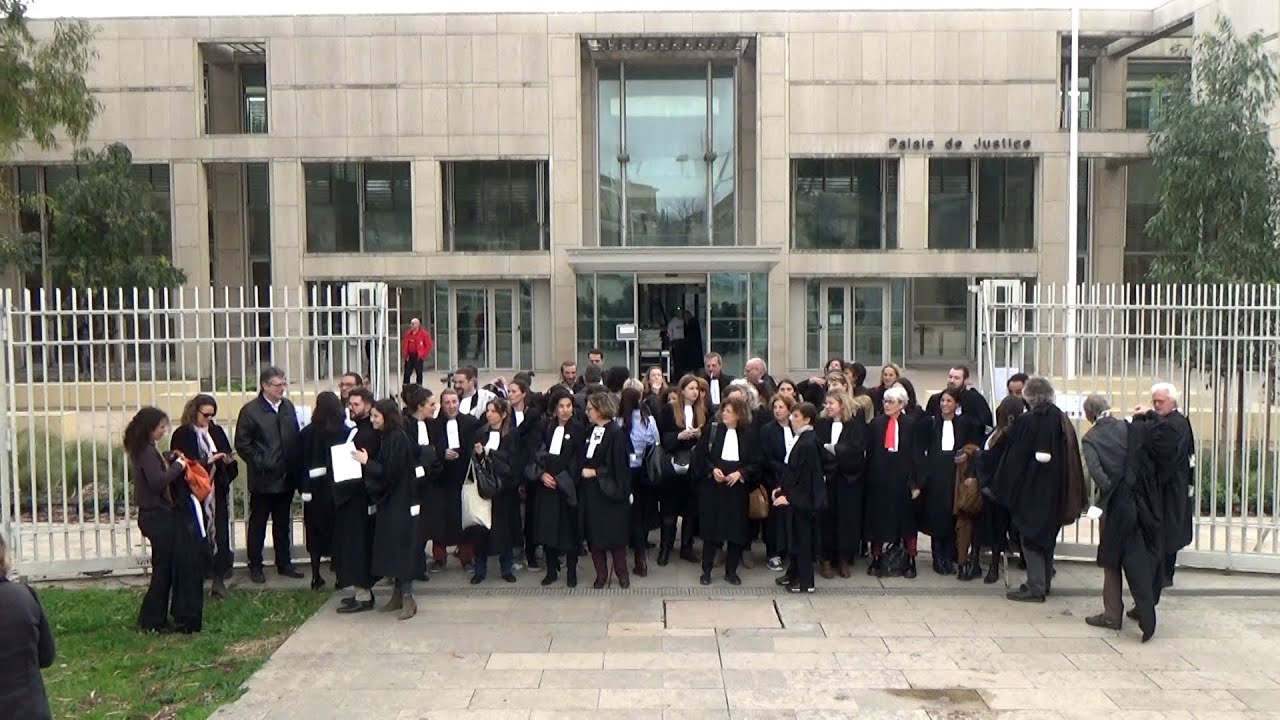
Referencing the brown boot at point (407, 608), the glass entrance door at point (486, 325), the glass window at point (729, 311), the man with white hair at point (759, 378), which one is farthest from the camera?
the glass entrance door at point (486, 325)

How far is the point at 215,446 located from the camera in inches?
321

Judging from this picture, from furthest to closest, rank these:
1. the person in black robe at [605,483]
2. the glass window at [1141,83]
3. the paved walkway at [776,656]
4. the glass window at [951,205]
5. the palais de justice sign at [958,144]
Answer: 1. the glass window at [1141,83]
2. the glass window at [951,205]
3. the palais de justice sign at [958,144]
4. the person in black robe at [605,483]
5. the paved walkway at [776,656]

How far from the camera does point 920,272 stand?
25516mm

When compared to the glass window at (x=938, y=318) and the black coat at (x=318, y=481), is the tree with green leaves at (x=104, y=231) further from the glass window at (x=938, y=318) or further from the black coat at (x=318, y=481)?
the glass window at (x=938, y=318)

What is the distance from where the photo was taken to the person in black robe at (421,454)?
7.71 metres

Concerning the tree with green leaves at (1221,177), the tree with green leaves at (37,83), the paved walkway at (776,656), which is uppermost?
the tree with green leaves at (37,83)

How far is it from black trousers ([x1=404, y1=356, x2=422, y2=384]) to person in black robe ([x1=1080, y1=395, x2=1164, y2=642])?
48.3ft

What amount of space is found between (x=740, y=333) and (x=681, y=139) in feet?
17.8

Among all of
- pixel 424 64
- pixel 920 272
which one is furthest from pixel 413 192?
pixel 920 272

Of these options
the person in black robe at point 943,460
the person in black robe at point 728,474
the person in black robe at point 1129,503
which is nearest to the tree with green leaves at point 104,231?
the person in black robe at point 728,474

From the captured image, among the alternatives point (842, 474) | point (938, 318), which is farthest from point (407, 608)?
point (938, 318)

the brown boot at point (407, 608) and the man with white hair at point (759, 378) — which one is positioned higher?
the man with white hair at point (759, 378)

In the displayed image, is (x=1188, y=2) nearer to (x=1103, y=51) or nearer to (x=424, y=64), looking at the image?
(x=1103, y=51)

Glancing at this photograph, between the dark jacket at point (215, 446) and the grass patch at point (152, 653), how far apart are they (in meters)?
0.96
